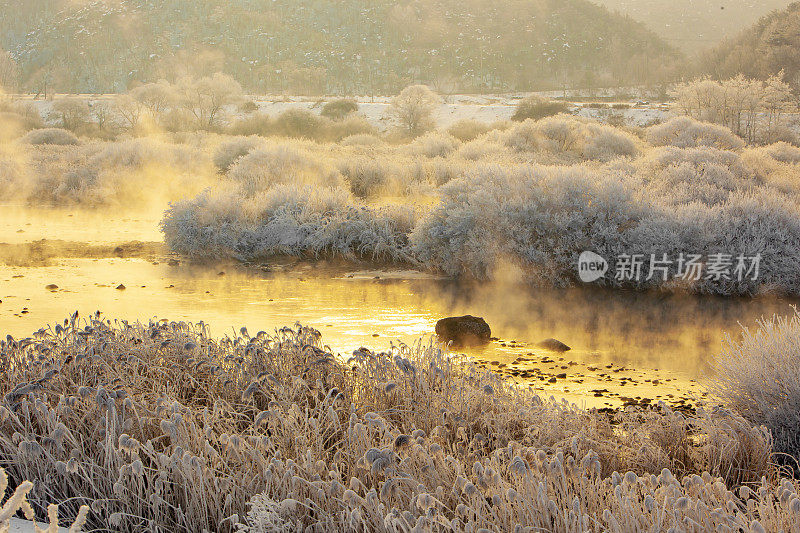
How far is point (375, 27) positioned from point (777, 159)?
71.6 metres

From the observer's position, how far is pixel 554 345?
620cm

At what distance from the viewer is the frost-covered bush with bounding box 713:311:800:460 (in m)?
3.97

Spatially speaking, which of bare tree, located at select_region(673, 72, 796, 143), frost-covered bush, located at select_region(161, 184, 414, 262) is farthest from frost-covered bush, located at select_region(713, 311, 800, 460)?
bare tree, located at select_region(673, 72, 796, 143)

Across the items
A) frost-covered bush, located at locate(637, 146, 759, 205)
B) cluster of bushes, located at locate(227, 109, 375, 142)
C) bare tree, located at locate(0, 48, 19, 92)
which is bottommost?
frost-covered bush, located at locate(637, 146, 759, 205)

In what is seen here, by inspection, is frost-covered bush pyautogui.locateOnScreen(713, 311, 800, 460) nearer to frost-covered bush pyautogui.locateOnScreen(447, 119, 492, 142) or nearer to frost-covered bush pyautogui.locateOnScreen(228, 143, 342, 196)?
frost-covered bush pyautogui.locateOnScreen(228, 143, 342, 196)

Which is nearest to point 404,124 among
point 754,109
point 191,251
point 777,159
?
point 754,109

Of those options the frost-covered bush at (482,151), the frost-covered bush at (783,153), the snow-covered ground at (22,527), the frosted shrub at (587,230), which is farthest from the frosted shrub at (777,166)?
the snow-covered ground at (22,527)

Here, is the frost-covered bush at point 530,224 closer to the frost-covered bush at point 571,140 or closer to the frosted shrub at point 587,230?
the frosted shrub at point 587,230

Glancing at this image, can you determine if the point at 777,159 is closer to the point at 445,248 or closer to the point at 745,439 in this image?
the point at 445,248

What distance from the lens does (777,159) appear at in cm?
1594

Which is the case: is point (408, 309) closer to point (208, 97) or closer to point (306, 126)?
point (306, 126)

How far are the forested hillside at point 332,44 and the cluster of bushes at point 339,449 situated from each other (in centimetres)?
6369

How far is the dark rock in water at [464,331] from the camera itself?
628 cm

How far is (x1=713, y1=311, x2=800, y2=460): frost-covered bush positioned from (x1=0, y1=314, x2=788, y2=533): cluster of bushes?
319mm
